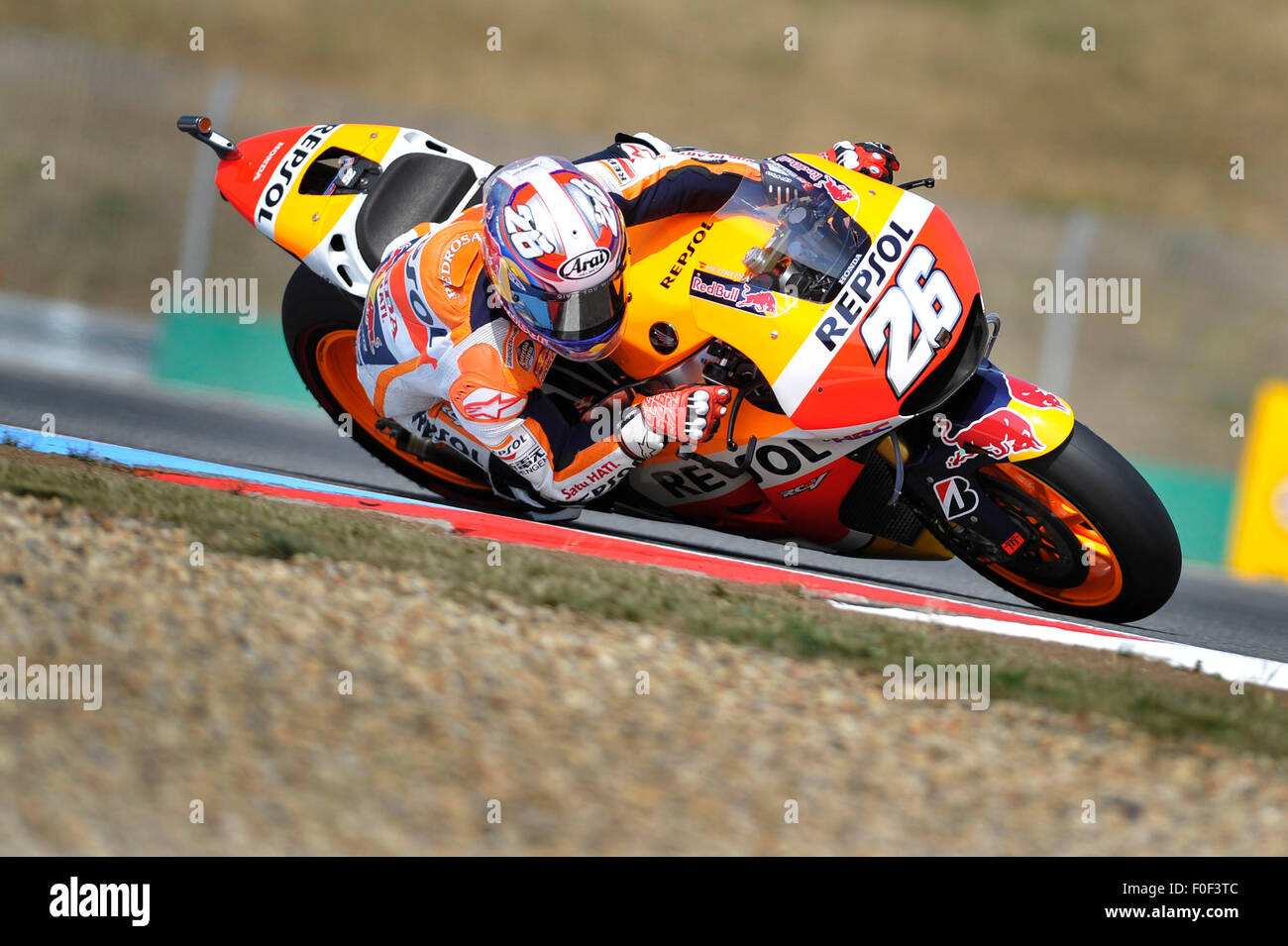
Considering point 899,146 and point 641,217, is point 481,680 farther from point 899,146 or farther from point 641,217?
point 899,146

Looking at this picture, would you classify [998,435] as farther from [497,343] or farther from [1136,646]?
[497,343]

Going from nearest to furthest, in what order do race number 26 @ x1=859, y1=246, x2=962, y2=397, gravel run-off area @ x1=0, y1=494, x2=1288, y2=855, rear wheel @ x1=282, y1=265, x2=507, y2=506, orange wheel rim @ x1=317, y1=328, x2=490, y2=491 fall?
gravel run-off area @ x1=0, y1=494, x2=1288, y2=855, race number 26 @ x1=859, y1=246, x2=962, y2=397, rear wheel @ x1=282, y1=265, x2=507, y2=506, orange wheel rim @ x1=317, y1=328, x2=490, y2=491

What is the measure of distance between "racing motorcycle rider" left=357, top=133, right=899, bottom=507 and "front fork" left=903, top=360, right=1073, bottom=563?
71 centimetres

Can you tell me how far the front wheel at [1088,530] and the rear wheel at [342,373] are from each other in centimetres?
222

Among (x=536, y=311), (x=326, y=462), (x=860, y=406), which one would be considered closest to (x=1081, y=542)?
(x=860, y=406)

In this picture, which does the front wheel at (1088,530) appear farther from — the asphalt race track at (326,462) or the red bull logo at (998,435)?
the asphalt race track at (326,462)

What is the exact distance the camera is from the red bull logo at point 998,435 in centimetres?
A: 415

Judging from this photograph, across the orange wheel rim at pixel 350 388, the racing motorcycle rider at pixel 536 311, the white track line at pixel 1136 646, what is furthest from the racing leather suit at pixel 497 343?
the white track line at pixel 1136 646

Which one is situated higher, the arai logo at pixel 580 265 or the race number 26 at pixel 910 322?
the arai logo at pixel 580 265

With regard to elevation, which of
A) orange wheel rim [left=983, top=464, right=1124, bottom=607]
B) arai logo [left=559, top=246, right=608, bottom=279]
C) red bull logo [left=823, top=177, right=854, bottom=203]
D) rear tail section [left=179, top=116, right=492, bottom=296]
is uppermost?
rear tail section [left=179, top=116, right=492, bottom=296]

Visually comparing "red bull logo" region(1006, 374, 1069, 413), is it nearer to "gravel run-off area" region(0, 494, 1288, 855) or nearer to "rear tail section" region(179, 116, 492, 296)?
"gravel run-off area" region(0, 494, 1288, 855)

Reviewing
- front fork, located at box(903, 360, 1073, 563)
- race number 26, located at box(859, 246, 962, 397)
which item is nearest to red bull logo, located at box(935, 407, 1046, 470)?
front fork, located at box(903, 360, 1073, 563)

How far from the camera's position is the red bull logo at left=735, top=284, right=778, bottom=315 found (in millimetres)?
4078
